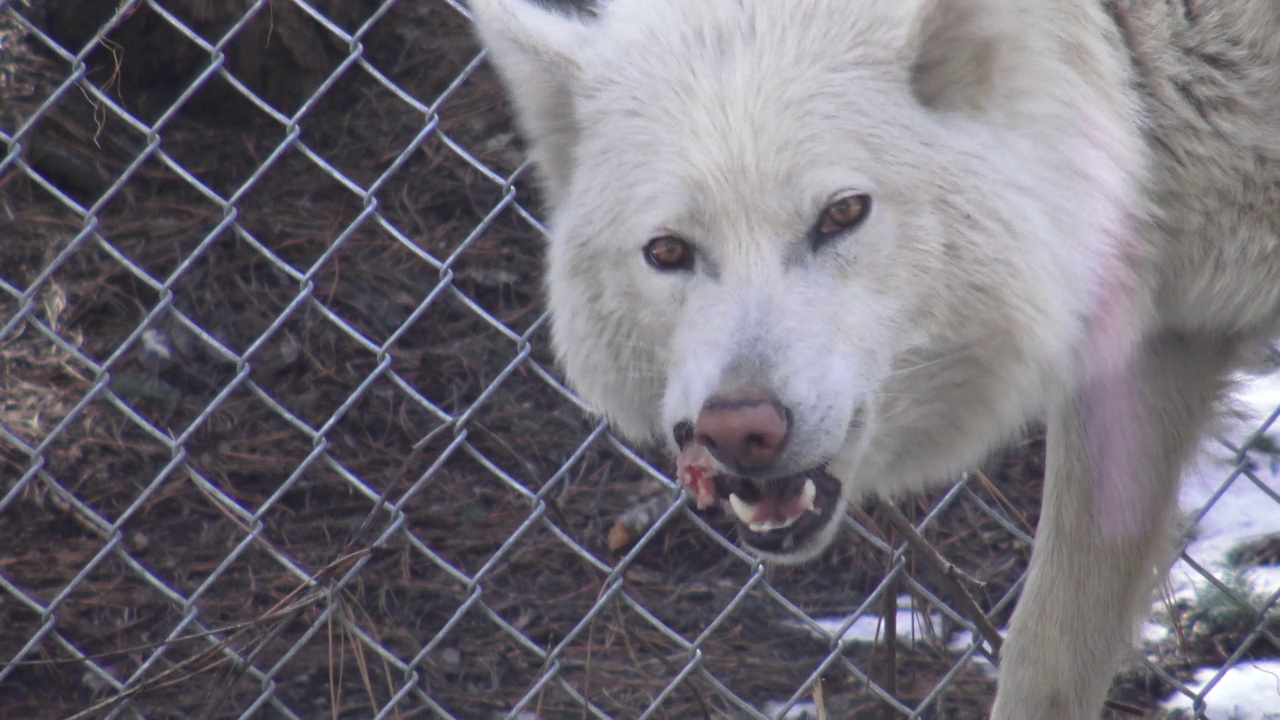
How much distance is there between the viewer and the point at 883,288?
7.49 ft

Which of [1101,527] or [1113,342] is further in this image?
[1101,527]

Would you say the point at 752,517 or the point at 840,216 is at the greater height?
the point at 840,216

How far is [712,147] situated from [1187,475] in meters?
1.58

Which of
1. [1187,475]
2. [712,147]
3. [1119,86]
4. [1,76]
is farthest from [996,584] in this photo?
[1,76]

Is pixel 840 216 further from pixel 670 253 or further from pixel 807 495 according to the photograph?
pixel 807 495

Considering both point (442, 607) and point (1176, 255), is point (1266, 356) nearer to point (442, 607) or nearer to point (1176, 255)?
point (1176, 255)

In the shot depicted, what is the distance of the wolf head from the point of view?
2.21 meters

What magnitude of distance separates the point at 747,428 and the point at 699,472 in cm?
31

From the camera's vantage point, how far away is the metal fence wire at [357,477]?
10.6 ft

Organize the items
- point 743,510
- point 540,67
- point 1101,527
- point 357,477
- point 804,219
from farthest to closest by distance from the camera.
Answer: point 357,477
point 1101,527
point 540,67
point 743,510
point 804,219

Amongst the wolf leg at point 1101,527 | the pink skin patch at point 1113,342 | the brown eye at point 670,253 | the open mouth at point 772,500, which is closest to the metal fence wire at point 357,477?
the wolf leg at point 1101,527

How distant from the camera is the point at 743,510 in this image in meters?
2.35

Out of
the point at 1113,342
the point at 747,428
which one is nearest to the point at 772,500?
the point at 747,428

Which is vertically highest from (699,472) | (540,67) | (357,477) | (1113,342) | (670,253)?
(1113,342)
